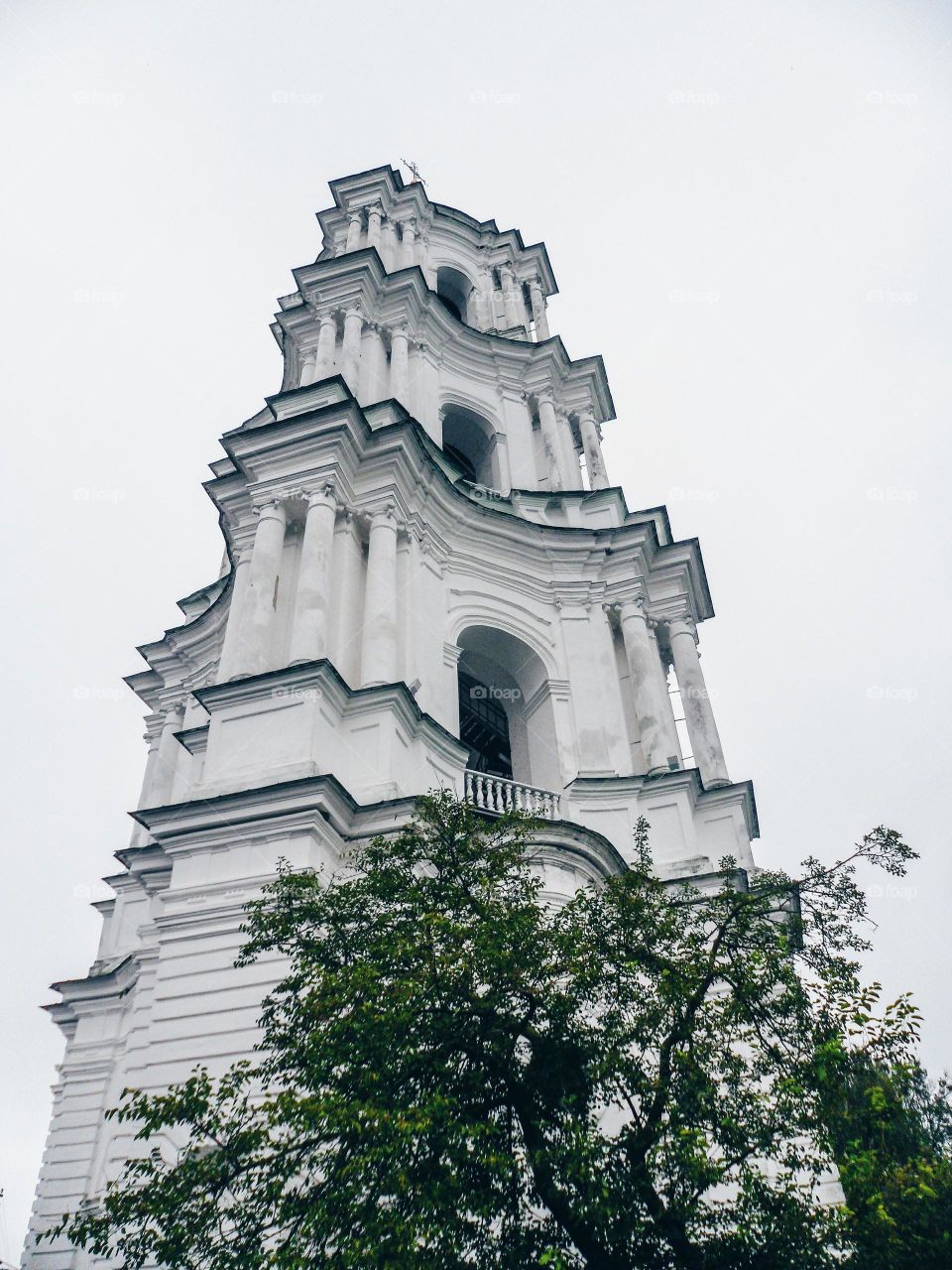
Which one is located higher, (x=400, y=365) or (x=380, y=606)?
(x=400, y=365)

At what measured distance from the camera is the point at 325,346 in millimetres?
23812

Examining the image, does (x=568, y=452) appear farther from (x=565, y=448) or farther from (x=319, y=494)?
(x=319, y=494)

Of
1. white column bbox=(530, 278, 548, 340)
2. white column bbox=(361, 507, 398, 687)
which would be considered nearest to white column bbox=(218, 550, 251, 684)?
white column bbox=(361, 507, 398, 687)

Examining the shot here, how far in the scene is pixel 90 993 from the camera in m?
20.5

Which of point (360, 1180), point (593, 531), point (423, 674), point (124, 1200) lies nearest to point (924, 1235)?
point (360, 1180)

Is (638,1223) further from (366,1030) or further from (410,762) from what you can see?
(410,762)

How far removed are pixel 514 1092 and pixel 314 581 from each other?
10330mm

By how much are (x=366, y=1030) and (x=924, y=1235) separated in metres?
4.39

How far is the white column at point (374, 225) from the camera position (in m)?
29.2

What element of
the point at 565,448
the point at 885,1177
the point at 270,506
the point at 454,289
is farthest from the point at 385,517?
the point at 454,289

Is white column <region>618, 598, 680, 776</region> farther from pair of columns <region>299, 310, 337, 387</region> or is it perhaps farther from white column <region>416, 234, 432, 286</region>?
white column <region>416, 234, 432, 286</region>

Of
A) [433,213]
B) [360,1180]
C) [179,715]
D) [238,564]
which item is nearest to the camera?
[360,1180]

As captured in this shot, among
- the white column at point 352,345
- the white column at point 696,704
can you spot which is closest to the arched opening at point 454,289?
the white column at point 352,345

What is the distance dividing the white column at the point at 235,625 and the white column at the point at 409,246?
512 inches
